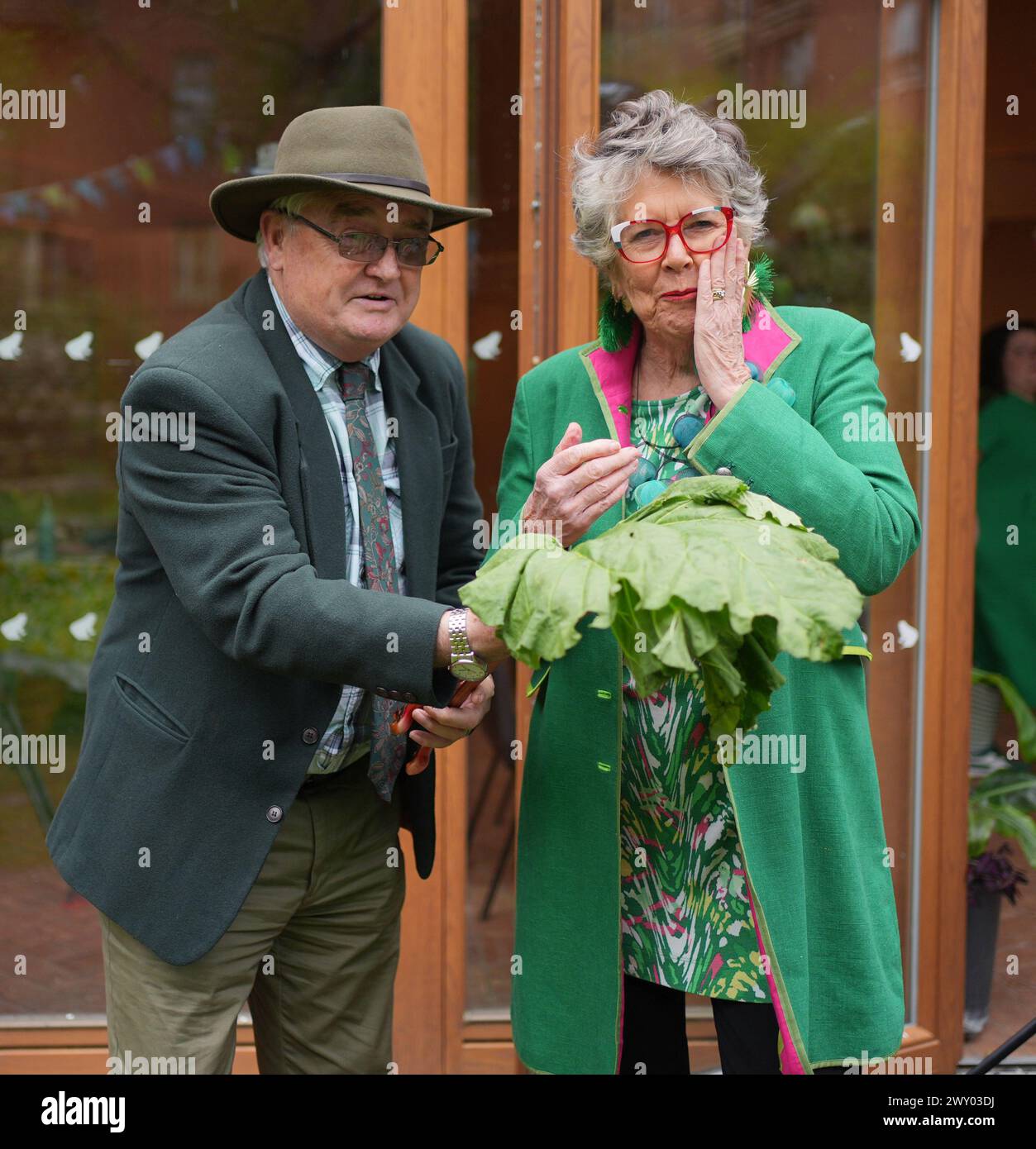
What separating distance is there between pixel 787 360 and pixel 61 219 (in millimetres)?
2780

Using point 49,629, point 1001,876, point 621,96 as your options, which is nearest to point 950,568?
point 1001,876

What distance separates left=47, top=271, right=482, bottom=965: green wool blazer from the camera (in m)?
2.30

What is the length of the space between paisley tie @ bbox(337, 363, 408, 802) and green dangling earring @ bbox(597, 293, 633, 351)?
482 mm

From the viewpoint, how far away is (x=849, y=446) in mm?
2402

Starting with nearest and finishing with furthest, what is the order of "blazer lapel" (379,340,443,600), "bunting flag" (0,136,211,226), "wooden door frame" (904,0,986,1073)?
1. "blazer lapel" (379,340,443,600)
2. "wooden door frame" (904,0,986,1073)
3. "bunting flag" (0,136,211,226)

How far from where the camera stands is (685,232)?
241 centimetres

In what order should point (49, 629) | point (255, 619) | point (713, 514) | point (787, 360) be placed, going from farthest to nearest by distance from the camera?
point (49, 629), point (787, 360), point (255, 619), point (713, 514)

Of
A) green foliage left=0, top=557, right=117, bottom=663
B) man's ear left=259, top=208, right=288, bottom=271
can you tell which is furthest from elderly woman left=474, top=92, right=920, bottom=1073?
green foliage left=0, top=557, right=117, bottom=663

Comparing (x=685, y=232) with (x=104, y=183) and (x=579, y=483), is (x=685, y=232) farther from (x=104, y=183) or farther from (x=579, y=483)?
(x=104, y=183)

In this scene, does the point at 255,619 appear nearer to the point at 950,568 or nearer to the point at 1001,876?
the point at 950,568

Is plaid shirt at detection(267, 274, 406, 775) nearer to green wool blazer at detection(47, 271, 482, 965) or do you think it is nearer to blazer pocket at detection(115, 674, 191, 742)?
green wool blazer at detection(47, 271, 482, 965)

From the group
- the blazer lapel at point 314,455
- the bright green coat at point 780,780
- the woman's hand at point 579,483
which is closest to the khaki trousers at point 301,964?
the bright green coat at point 780,780

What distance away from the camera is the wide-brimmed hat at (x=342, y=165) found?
96.1 inches

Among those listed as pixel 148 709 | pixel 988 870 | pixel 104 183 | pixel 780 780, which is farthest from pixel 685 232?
pixel 988 870
